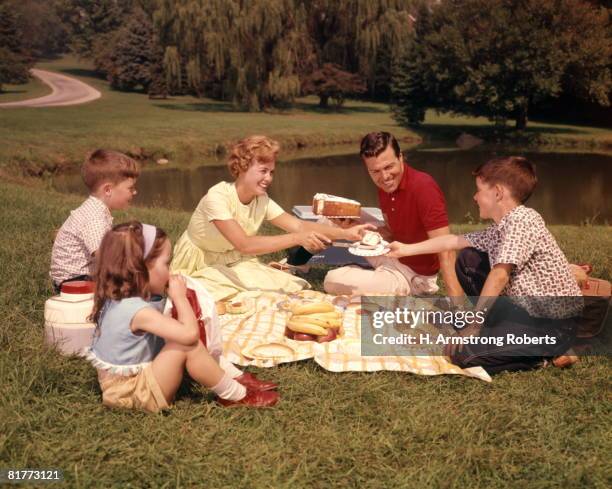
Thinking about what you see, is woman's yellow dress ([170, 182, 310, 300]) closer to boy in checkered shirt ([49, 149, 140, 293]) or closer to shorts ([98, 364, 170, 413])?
boy in checkered shirt ([49, 149, 140, 293])

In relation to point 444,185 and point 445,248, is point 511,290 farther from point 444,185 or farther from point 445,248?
point 444,185

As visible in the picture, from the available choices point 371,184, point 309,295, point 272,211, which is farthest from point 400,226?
point 371,184

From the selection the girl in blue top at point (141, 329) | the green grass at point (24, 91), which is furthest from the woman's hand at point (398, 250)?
the green grass at point (24, 91)

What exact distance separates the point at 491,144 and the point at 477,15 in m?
7.06

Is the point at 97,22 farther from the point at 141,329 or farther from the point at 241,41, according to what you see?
the point at 141,329

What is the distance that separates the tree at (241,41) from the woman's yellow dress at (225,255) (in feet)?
80.3

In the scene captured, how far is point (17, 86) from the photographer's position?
40875 millimetres

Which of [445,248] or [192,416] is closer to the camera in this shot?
[192,416]

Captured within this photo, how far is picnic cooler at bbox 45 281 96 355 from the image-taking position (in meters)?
3.81

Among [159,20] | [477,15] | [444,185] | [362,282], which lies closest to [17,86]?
[159,20]

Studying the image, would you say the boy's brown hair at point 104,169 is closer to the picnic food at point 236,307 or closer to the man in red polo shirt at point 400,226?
the picnic food at point 236,307

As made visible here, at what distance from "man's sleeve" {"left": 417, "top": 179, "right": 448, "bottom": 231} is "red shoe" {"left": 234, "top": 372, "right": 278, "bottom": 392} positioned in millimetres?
1914

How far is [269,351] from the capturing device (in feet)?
13.6

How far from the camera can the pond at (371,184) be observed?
13242 millimetres
